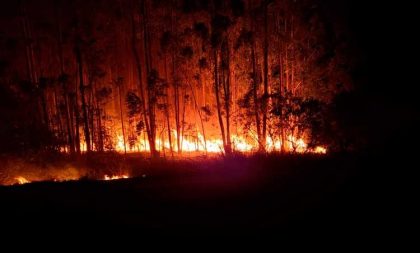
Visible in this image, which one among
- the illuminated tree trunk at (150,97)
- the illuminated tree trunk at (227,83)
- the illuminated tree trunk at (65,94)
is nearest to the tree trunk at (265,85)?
the illuminated tree trunk at (227,83)

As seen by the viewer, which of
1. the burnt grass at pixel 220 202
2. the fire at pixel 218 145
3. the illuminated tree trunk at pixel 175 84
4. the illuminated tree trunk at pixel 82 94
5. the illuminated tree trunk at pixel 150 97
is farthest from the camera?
the illuminated tree trunk at pixel 175 84

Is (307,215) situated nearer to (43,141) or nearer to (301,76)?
(301,76)

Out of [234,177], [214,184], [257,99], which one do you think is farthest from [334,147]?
[214,184]

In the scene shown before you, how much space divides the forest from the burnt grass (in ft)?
5.87

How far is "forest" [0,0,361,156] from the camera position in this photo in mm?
7391

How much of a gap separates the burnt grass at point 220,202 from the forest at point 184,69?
5.87ft

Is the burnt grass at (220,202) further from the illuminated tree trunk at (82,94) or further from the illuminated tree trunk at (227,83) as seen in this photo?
the illuminated tree trunk at (82,94)

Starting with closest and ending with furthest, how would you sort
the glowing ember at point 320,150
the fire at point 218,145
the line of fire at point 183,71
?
the glowing ember at point 320,150
the line of fire at point 183,71
the fire at point 218,145

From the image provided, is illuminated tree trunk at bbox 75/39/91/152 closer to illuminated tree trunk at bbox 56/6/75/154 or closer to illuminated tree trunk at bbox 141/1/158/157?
illuminated tree trunk at bbox 56/6/75/154

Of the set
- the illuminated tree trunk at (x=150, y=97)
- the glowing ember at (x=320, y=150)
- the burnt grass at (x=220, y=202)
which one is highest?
the illuminated tree trunk at (x=150, y=97)

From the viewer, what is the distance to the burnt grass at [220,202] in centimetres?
378

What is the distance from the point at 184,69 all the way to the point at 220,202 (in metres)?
4.74

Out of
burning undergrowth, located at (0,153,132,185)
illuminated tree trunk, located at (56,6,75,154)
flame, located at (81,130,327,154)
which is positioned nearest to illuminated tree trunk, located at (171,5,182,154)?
flame, located at (81,130,327,154)

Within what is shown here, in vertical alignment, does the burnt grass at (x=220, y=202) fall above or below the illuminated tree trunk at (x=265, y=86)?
below
